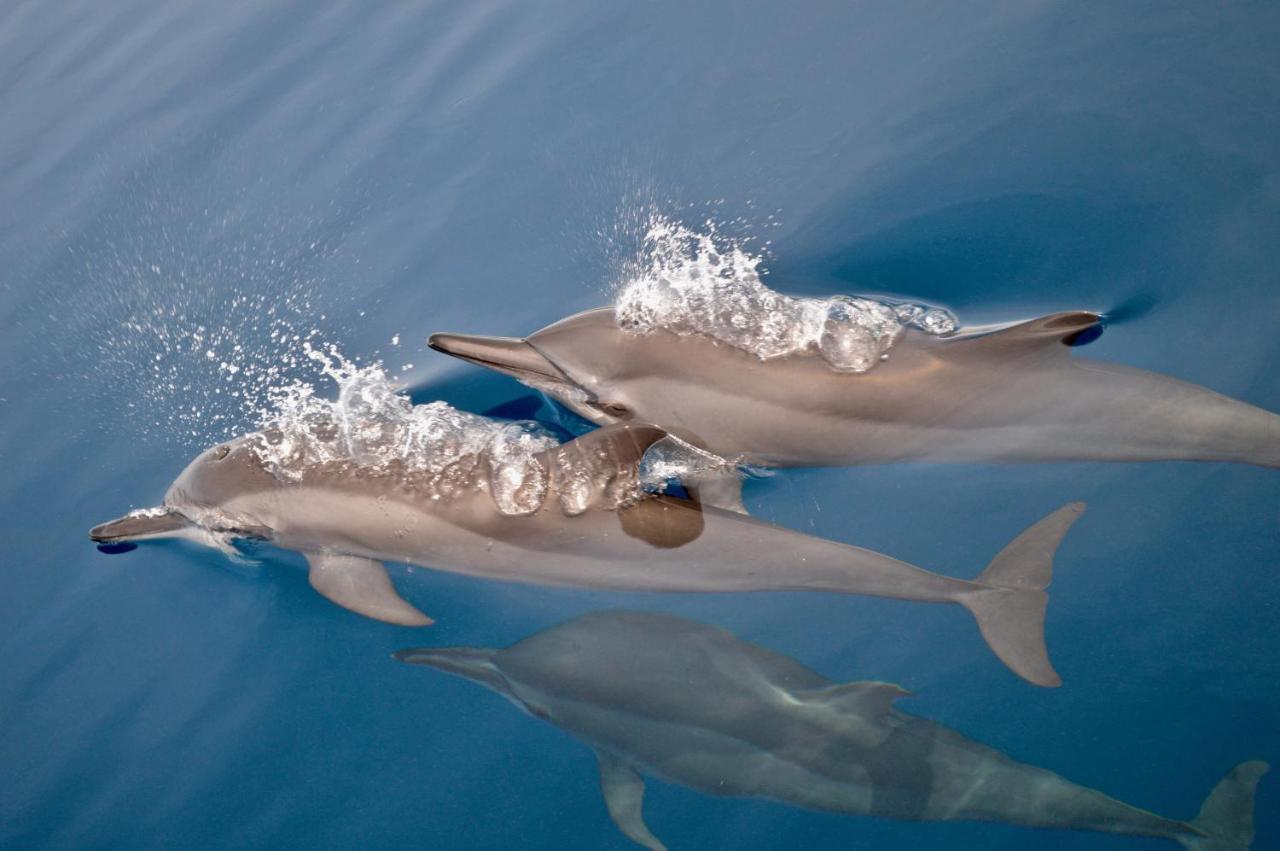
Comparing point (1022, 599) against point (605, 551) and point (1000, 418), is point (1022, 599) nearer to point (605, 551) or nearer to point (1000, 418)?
point (1000, 418)

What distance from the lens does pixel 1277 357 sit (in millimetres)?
5469

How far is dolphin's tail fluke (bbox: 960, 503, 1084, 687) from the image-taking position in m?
4.69

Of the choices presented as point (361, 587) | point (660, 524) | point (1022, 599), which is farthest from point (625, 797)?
point (1022, 599)

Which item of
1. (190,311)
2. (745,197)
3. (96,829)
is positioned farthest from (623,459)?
(190,311)

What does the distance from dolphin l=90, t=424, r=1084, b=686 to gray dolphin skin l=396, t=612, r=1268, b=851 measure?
0.33 meters

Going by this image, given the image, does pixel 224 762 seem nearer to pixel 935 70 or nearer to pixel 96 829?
pixel 96 829

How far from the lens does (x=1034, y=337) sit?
5141mm

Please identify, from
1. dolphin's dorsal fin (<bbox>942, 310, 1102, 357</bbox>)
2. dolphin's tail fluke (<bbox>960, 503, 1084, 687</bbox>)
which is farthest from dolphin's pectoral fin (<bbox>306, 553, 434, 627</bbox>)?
dolphin's dorsal fin (<bbox>942, 310, 1102, 357</bbox>)

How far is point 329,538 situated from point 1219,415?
4552 mm

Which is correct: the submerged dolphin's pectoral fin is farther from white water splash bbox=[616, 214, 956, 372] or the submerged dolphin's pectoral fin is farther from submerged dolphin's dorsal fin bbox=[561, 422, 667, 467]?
white water splash bbox=[616, 214, 956, 372]

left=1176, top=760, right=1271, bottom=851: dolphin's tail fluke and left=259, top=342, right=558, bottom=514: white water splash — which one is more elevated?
left=259, top=342, right=558, bottom=514: white water splash

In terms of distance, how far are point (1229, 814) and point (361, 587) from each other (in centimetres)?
415

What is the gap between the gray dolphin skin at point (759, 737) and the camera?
14.4 ft

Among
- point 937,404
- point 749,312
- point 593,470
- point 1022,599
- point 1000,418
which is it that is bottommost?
point 1022,599
